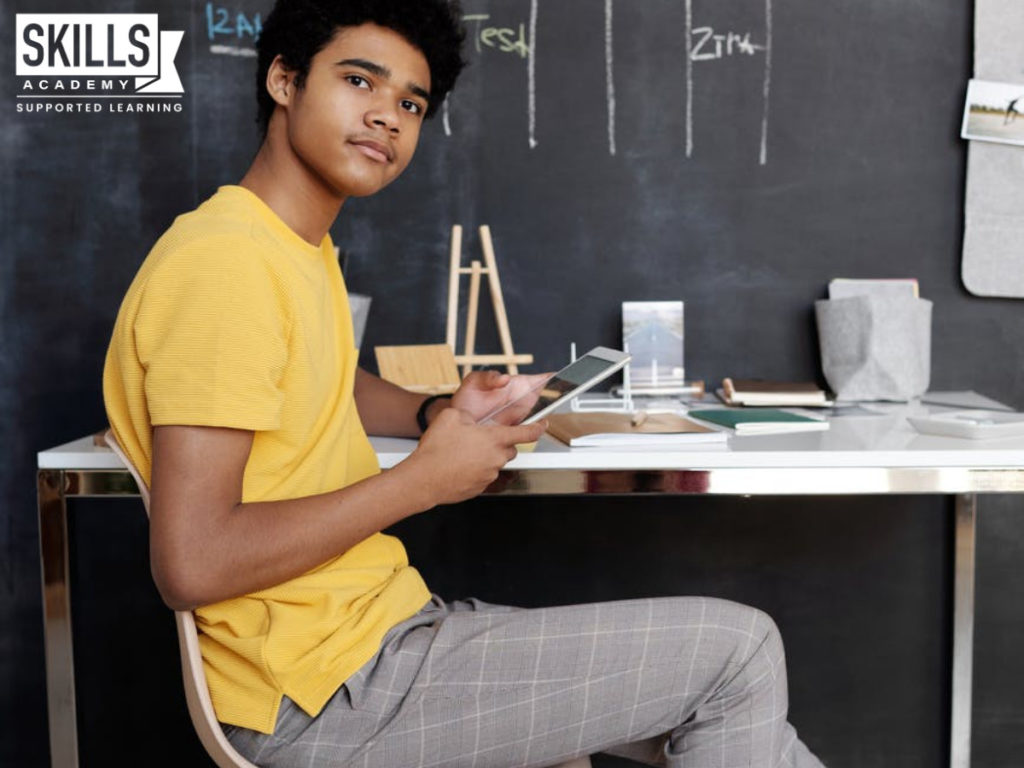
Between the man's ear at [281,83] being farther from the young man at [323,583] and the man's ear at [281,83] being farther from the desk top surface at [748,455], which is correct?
the desk top surface at [748,455]

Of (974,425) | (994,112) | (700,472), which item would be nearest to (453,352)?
(700,472)

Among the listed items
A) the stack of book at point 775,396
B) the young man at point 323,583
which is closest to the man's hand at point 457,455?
the young man at point 323,583

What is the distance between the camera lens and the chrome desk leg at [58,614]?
140 centimetres

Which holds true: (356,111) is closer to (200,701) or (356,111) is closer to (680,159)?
(200,701)

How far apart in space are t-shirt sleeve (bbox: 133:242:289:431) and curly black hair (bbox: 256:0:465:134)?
0.32m

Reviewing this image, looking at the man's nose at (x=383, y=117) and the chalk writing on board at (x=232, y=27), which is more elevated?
the chalk writing on board at (x=232, y=27)

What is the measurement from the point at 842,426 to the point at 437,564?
0.98 m

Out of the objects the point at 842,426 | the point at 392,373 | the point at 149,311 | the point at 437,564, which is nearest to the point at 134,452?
the point at 149,311

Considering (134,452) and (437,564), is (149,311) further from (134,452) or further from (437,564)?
(437,564)

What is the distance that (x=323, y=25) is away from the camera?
3.85ft

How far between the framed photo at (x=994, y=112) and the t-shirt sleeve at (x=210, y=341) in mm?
1757

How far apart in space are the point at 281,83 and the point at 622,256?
1140 mm

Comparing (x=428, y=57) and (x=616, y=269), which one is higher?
(x=428, y=57)

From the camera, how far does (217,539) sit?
3.00 feet
